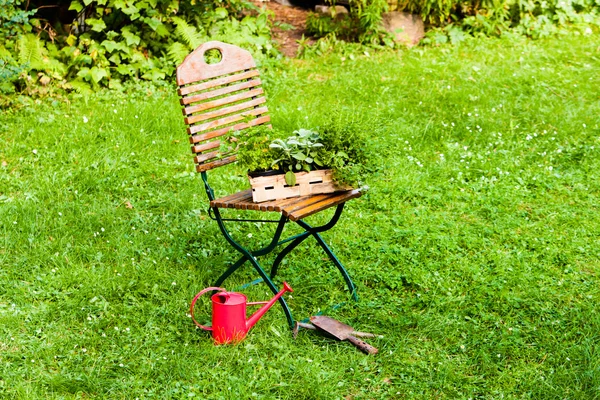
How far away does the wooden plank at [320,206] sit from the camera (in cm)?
354

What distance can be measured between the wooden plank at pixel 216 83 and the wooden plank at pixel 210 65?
3 cm

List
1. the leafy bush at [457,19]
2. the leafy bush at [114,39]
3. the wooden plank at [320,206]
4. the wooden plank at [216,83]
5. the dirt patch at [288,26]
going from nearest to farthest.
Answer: the wooden plank at [320,206] → the wooden plank at [216,83] → the leafy bush at [114,39] → the leafy bush at [457,19] → the dirt patch at [288,26]

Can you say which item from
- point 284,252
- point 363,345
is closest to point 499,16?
point 284,252

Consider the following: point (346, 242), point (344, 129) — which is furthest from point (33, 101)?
point (344, 129)

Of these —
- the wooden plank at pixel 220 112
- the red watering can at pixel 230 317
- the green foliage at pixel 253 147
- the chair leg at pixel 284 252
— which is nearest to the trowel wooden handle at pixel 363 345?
the red watering can at pixel 230 317

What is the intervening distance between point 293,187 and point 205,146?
0.59 meters

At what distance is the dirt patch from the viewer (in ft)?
27.6

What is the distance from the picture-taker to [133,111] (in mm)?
6430

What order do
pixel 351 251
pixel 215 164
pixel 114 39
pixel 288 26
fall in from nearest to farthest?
pixel 215 164 < pixel 351 251 < pixel 114 39 < pixel 288 26

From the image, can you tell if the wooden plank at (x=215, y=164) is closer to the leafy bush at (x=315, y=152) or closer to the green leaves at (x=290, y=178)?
the leafy bush at (x=315, y=152)

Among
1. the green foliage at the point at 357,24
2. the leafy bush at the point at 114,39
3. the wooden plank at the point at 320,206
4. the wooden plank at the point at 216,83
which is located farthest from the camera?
the green foliage at the point at 357,24

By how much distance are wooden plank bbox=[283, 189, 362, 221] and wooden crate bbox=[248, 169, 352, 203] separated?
46 mm

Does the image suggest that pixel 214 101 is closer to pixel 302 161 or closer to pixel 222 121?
pixel 222 121

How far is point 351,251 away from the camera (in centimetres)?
475
